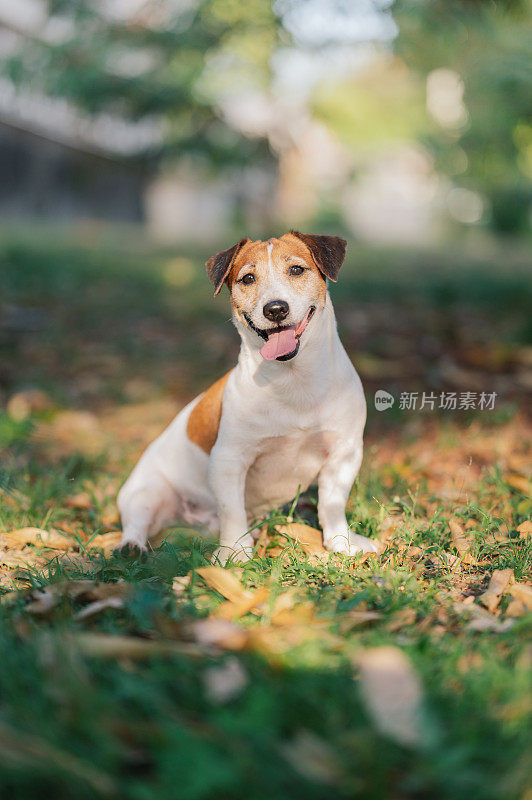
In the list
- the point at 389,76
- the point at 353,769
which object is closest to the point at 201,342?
the point at 353,769

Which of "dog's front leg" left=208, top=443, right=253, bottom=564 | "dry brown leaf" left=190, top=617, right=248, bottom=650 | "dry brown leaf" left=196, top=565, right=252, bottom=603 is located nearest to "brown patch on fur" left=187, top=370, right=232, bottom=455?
"dog's front leg" left=208, top=443, right=253, bottom=564

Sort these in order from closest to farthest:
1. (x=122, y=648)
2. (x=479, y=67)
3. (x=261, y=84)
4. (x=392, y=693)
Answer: (x=392, y=693), (x=122, y=648), (x=479, y=67), (x=261, y=84)

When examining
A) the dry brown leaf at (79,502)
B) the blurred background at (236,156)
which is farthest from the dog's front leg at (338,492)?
the blurred background at (236,156)

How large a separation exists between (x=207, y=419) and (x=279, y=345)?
600 millimetres

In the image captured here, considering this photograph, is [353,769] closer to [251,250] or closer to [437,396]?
[251,250]

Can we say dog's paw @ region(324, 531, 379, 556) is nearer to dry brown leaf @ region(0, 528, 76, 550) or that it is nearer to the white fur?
the white fur

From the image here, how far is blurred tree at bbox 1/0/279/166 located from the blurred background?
0.02 m

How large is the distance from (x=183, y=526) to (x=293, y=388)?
0.90m

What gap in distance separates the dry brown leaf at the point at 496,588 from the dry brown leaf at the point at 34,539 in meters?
1.61

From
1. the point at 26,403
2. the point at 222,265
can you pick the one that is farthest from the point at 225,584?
the point at 26,403

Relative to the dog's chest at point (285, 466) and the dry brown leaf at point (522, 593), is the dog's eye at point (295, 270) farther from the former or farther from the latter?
the dry brown leaf at point (522, 593)

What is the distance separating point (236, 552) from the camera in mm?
2375

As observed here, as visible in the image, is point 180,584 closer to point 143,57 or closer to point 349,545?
point 349,545

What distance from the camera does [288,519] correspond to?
264 cm
